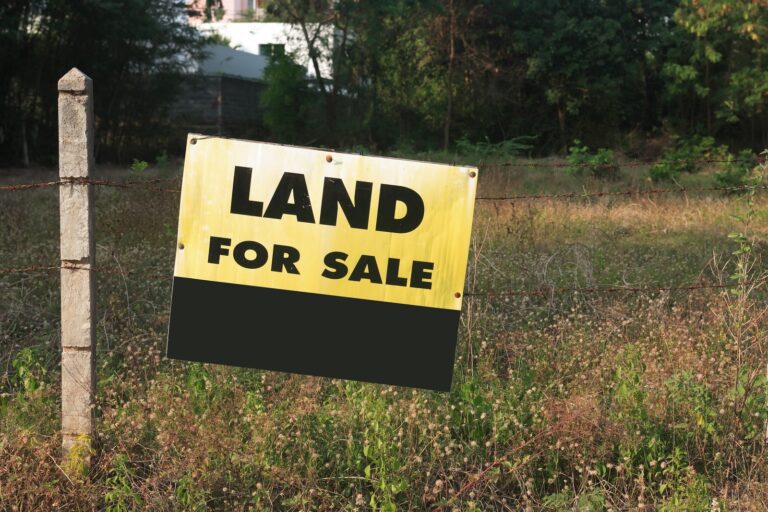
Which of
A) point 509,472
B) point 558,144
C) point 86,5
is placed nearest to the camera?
point 509,472

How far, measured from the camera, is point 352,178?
12.9 ft

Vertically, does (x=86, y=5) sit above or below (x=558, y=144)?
above

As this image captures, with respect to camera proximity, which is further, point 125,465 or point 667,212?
point 667,212

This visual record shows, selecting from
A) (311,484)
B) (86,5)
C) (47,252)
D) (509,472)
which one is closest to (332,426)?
(311,484)

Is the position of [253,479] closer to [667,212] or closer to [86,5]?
[667,212]

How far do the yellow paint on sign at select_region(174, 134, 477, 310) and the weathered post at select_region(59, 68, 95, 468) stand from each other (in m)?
0.49

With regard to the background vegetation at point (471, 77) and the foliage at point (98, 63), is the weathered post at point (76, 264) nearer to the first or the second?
the foliage at point (98, 63)

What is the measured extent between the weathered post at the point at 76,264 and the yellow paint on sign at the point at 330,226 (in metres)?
0.49

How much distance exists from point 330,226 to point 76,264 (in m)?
1.17

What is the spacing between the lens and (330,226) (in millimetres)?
3939

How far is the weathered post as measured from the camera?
404cm

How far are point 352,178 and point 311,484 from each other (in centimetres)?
136

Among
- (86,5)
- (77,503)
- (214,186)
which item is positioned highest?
(86,5)

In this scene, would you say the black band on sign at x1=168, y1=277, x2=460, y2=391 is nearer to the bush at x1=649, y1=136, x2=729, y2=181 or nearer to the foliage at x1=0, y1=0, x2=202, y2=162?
the foliage at x1=0, y1=0, x2=202, y2=162
